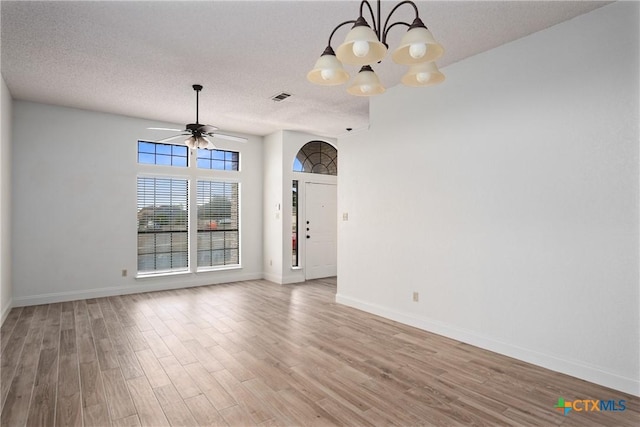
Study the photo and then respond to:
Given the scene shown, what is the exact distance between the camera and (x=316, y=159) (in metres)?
7.43

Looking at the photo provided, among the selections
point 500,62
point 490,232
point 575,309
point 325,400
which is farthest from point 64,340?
point 500,62

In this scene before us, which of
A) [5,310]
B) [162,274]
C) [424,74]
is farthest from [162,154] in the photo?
[424,74]

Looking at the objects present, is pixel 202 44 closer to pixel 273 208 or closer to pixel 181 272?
pixel 273 208

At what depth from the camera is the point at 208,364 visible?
3.10 metres

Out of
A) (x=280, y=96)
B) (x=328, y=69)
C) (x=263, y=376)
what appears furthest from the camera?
(x=280, y=96)

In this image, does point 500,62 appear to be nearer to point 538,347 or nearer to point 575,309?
point 575,309

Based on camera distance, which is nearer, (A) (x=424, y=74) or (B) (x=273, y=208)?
(A) (x=424, y=74)

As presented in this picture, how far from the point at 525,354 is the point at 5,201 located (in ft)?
20.2

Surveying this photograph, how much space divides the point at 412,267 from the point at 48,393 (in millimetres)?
3559

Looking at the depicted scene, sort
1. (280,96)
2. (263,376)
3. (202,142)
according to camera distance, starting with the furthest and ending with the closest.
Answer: (280,96) → (202,142) → (263,376)

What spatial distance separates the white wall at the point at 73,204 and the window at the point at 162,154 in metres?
0.19

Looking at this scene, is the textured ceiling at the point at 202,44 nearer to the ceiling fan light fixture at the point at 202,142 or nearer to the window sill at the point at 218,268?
the ceiling fan light fixture at the point at 202,142

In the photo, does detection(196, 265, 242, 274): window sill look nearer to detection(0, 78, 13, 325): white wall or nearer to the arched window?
the arched window

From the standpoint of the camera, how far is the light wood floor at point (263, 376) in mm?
2326
